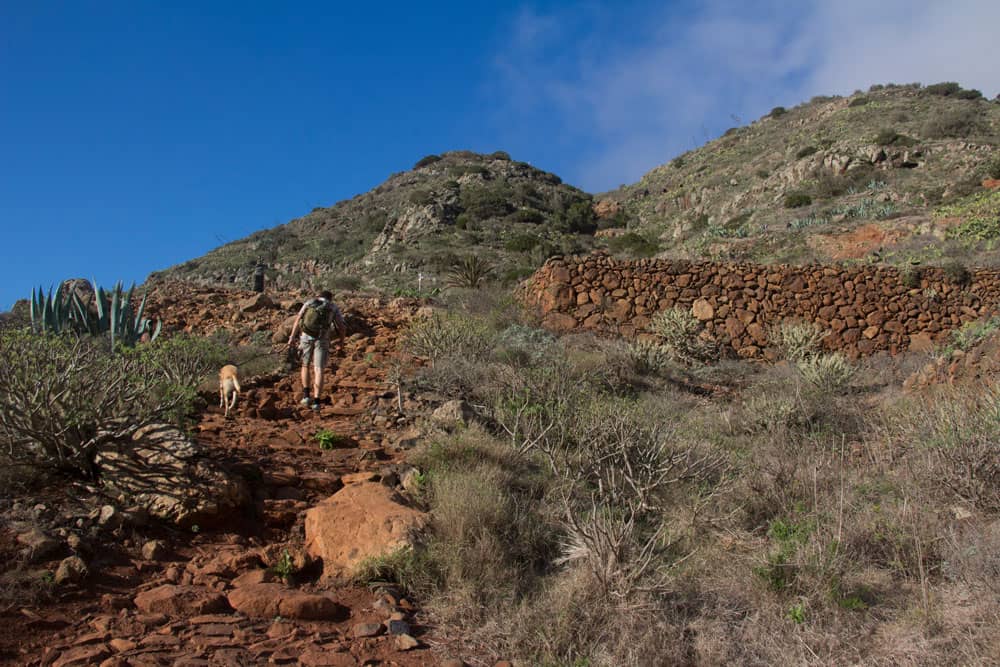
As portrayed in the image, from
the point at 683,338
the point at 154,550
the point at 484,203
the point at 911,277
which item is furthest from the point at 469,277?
the point at 484,203

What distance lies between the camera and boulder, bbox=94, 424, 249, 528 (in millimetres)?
3412

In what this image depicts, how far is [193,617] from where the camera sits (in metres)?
2.63

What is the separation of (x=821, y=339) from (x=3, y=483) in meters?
11.5

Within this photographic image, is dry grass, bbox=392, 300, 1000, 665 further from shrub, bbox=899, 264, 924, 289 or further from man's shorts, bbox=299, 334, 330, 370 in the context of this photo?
shrub, bbox=899, 264, 924, 289

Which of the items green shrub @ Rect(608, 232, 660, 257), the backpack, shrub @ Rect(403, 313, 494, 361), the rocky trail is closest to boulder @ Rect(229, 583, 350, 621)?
the rocky trail

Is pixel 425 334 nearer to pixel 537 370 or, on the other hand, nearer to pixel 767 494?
pixel 537 370

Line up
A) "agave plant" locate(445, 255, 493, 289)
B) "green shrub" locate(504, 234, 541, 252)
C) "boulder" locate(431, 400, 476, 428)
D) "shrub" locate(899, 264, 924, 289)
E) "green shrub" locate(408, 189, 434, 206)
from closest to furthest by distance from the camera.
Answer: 1. "boulder" locate(431, 400, 476, 428)
2. "shrub" locate(899, 264, 924, 289)
3. "agave plant" locate(445, 255, 493, 289)
4. "green shrub" locate(504, 234, 541, 252)
5. "green shrub" locate(408, 189, 434, 206)

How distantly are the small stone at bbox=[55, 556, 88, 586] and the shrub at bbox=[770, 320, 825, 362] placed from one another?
409 inches

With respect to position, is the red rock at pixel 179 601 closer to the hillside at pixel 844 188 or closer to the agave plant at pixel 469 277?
the agave plant at pixel 469 277

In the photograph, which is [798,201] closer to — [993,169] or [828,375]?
[993,169]

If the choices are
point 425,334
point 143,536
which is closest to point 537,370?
point 425,334

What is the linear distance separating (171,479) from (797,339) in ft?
33.2

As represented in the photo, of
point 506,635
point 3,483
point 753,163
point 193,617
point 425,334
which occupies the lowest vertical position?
point 506,635

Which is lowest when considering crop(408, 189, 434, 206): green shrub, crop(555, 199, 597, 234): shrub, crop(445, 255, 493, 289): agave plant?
crop(445, 255, 493, 289): agave plant
